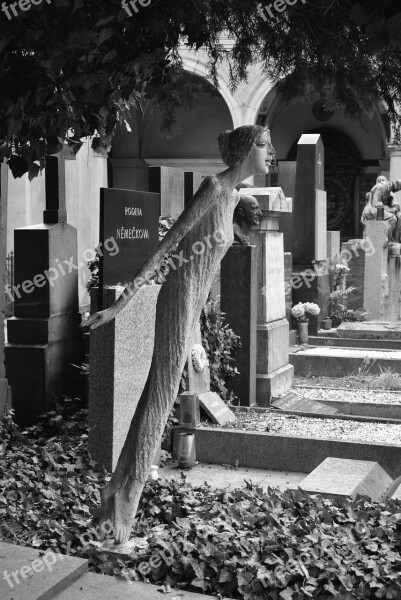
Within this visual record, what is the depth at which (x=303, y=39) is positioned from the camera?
378 cm

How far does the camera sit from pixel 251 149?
4.18 m

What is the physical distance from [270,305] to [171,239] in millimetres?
5015

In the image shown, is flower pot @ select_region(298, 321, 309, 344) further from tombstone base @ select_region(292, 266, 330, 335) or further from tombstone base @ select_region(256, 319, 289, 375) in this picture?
tombstone base @ select_region(256, 319, 289, 375)

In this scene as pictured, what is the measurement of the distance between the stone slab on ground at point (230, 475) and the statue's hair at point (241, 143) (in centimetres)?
257

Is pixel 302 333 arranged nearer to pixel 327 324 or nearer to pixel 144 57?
pixel 327 324

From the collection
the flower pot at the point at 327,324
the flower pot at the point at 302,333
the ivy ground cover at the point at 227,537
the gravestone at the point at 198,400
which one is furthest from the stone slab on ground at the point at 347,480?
the flower pot at the point at 327,324

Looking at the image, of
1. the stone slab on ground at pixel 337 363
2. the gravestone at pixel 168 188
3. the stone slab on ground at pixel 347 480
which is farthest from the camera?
the stone slab on ground at pixel 337 363

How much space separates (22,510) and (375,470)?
2197mm

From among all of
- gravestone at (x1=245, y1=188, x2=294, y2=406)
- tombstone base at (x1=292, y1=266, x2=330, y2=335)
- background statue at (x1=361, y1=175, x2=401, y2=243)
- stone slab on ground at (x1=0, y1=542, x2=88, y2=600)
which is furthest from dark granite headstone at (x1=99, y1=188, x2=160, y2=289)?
background statue at (x1=361, y1=175, x2=401, y2=243)

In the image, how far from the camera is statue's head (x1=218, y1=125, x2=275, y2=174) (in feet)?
13.7

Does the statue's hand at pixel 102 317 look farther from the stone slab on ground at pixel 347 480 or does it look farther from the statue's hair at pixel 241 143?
the stone slab on ground at pixel 347 480

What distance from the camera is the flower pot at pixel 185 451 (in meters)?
6.38

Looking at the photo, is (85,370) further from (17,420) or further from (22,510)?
(22,510)

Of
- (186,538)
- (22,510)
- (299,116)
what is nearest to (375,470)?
(186,538)
